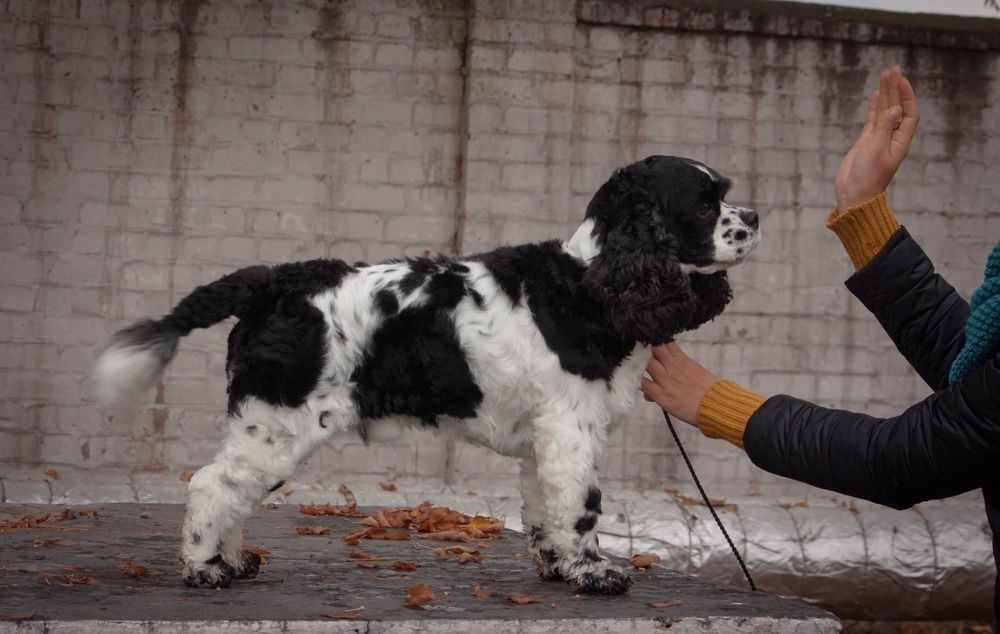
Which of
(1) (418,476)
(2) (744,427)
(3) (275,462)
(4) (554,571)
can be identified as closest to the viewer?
(2) (744,427)

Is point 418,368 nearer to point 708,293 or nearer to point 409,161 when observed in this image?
point 708,293

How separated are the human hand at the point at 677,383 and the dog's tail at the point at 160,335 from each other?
1.38 m

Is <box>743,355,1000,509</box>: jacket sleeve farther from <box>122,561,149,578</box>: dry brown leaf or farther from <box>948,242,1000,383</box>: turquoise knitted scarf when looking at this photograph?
<box>122,561,149,578</box>: dry brown leaf

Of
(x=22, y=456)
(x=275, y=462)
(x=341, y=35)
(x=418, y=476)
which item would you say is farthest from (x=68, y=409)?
(x=275, y=462)

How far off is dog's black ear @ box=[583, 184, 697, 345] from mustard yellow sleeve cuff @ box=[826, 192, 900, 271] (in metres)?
0.62

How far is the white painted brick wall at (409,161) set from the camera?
8.43 meters

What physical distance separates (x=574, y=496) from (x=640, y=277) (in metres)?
0.79

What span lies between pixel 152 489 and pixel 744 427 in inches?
224

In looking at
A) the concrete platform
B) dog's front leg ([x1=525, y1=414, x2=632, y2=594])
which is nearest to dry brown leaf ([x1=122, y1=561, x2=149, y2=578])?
the concrete platform

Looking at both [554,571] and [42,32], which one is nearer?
[554,571]

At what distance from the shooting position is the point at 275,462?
393cm

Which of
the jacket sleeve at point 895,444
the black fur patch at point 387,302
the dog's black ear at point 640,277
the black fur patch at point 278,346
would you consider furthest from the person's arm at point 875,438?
the black fur patch at point 278,346

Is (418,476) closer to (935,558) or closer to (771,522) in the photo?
(771,522)

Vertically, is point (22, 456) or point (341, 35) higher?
point (341, 35)
